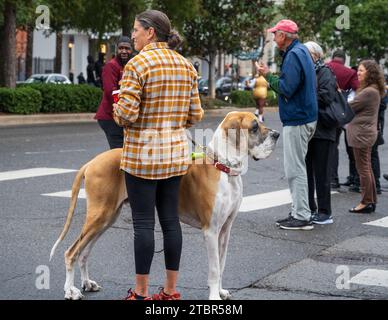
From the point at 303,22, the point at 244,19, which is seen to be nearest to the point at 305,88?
the point at 244,19

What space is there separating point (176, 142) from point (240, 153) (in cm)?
69

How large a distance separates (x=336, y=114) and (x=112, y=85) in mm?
2483

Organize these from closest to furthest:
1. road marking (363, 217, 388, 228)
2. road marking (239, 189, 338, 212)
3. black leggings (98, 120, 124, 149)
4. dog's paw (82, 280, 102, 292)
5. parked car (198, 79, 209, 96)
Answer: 1. dog's paw (82, 280, 102, 292)
2. road marking (363, 217, 388, 228)
3. black leggings (98, 120, 124, 149)
4. road marking (239, 189, 338, 212)
5. parked car (198, 79, 209, 96)

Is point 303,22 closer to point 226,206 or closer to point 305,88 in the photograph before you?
point 305,88

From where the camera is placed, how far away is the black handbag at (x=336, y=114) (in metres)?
9.33

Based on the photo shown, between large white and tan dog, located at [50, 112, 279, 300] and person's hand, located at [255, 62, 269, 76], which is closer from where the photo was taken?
large white and tan dog, located at [50, 112, 279, 300]

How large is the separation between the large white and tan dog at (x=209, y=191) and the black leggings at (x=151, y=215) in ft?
1.03

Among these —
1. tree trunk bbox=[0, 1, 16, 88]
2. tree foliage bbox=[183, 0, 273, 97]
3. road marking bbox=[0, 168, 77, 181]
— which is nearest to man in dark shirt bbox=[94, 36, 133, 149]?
road marking bbox=[0, 168, 77, 181]

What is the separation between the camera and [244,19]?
36875 mm

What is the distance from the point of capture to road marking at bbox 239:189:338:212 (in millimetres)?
10508

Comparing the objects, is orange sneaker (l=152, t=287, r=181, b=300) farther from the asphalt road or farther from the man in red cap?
the man in red cap

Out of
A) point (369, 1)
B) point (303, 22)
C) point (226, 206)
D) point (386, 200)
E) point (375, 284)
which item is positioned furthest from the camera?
point (369, 1)

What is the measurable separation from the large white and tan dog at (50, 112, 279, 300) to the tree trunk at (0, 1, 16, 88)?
20.4m

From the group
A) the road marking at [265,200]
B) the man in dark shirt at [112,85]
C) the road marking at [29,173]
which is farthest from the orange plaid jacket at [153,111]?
the road marking at [29,173]
